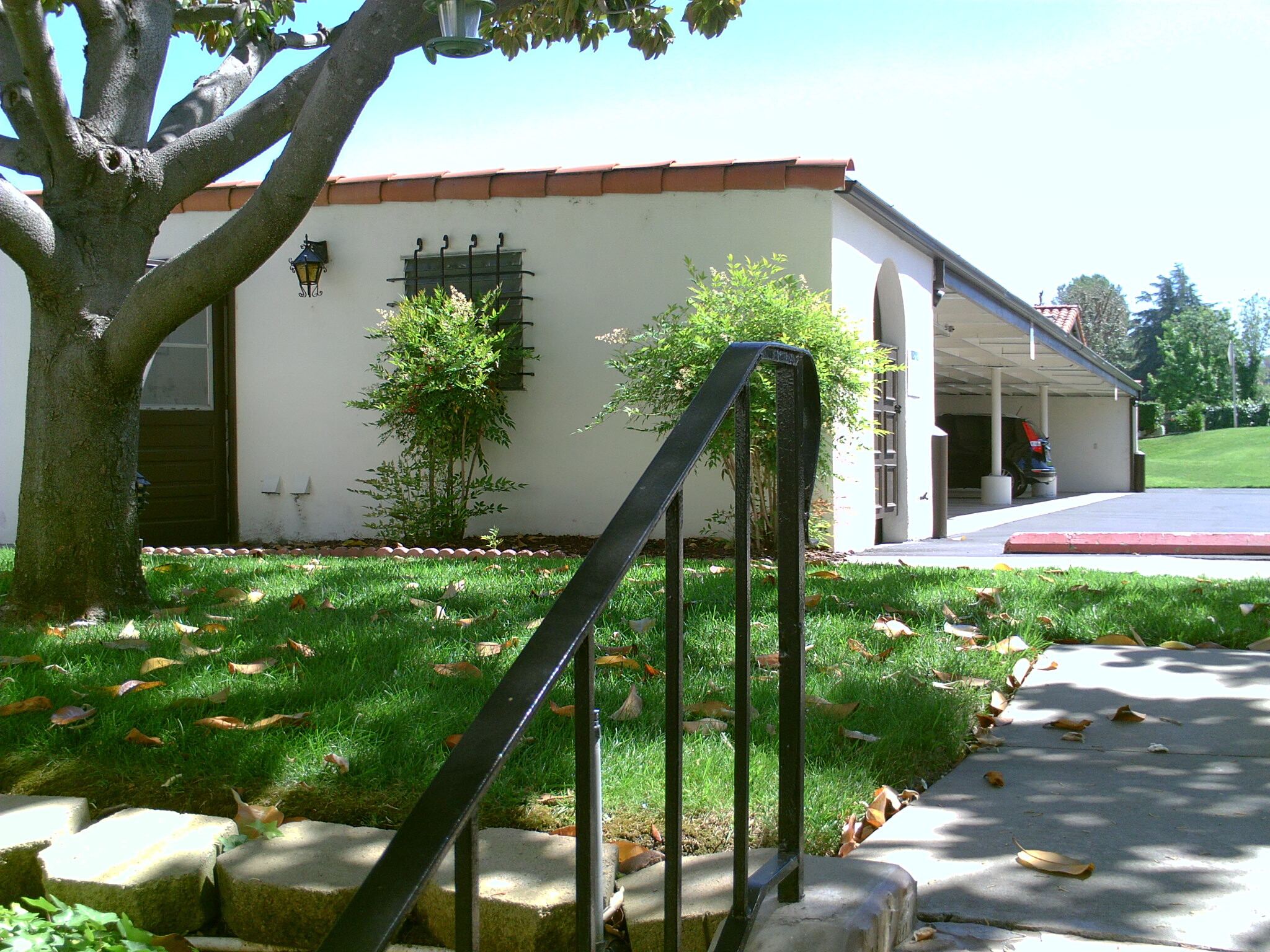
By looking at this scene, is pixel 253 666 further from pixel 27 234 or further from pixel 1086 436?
pixel 1086 436

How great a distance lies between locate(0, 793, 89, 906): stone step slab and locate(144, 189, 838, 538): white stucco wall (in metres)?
6.97

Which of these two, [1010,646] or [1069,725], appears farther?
[1010,646]

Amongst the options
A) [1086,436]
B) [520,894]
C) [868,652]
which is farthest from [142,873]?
[1086,436]

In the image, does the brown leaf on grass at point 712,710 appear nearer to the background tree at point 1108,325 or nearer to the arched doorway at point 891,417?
the arched doorway at point 891,417

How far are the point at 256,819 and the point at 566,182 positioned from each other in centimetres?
778

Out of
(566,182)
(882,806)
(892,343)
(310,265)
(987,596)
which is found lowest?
(882,806)

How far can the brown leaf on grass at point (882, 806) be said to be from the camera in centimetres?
249

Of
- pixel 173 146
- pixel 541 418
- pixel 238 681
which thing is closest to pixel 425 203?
pixel 541 418

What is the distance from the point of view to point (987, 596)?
505cm

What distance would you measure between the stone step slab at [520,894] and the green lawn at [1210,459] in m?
29.8

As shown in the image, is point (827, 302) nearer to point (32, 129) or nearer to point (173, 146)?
point (173, 146)

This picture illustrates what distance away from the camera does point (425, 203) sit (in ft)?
32.4

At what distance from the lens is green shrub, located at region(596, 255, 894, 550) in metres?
7.53

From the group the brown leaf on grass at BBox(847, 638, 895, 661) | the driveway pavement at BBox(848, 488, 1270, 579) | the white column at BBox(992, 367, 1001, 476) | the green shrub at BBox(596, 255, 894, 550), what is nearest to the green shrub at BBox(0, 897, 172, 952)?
the brown leaf on grass at BBox(847, 638, 895, 661)
